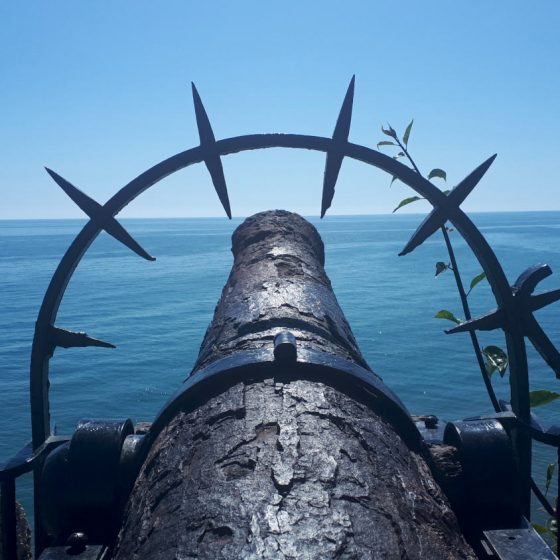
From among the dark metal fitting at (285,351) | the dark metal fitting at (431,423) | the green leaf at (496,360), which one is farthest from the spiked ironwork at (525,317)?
the green leaf at (496,360)

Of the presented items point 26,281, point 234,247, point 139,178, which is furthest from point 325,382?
point 26,281

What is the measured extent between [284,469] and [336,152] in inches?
74.2

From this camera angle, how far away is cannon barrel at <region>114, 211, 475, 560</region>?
1.63 metres

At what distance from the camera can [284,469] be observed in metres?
1.84

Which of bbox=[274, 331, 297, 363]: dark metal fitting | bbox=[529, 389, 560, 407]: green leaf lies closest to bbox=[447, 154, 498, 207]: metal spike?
bbox=[274, 331, 297, 363]: dark metal fitting

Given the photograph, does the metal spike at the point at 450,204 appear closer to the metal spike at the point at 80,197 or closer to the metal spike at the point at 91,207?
the metal spike at the point at 91,207

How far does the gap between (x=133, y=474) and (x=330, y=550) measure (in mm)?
1446

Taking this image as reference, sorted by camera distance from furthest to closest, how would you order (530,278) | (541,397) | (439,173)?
(439,173), (541,397), (530,278)

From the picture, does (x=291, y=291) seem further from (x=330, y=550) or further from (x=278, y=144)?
(x=330, y=550)

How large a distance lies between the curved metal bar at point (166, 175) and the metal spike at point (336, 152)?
0.03 meters

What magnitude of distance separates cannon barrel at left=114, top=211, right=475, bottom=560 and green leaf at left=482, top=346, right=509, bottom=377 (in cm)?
172

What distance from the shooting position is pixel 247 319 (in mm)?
3221

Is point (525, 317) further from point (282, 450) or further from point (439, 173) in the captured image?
point (439, 173)

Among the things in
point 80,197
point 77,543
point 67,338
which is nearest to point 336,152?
point 80,197
